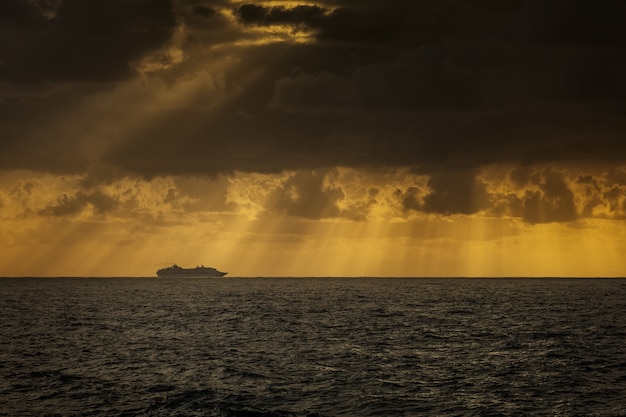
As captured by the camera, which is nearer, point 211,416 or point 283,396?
point 211,416

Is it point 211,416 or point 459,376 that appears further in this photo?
point 459,376

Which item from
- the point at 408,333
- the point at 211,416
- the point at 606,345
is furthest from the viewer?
the point at 408,333

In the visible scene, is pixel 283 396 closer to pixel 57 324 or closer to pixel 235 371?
pixel 235 371

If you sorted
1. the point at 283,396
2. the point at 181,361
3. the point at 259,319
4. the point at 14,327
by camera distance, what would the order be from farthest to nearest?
the point at 259,319, the point at 14,327, the point at 181,361, the point at 283,396

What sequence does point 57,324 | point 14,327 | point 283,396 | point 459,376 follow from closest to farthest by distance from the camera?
point 283,396 < point 459,376 < point 14,327 < point 57,324

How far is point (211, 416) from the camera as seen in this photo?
45.6 m

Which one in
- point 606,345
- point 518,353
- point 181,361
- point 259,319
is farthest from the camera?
point 259,319

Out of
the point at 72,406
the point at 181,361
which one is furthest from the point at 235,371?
the point at 72,406

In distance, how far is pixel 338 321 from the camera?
11850cm

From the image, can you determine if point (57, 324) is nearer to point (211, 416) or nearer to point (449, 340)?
point (449, 340)

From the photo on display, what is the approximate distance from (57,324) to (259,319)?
1247 inches

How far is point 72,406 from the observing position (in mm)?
48156

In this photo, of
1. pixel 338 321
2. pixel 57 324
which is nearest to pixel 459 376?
pixel 338 321

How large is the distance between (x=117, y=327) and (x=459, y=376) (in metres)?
64.3
